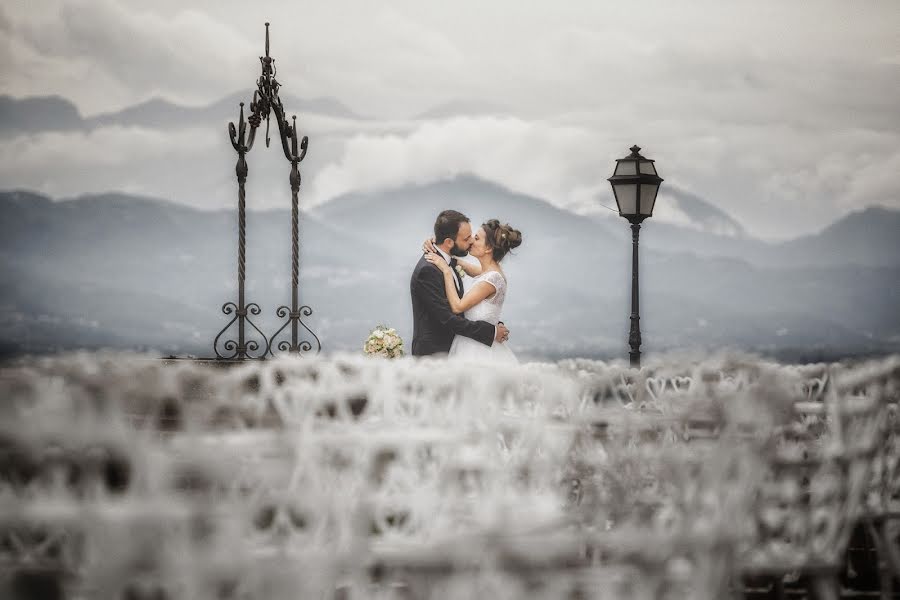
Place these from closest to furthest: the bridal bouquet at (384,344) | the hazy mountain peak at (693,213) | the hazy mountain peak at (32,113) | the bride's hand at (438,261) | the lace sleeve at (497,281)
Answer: the bride's hand at (438,261) < the lace sleeve at (497,281) < the bridal bouquet at (384,344) < the hazy mountain peak at (32,113) < the hazy mountain peak at (693,213)

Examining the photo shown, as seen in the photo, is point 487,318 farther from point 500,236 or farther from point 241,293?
point 241,293

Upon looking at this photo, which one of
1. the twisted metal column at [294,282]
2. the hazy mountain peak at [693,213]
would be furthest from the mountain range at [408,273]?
the twisted metal column at [294,282]

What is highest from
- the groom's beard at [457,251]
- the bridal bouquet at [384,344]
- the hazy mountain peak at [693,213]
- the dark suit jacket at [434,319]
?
the hazy mountain peak at [693,213]

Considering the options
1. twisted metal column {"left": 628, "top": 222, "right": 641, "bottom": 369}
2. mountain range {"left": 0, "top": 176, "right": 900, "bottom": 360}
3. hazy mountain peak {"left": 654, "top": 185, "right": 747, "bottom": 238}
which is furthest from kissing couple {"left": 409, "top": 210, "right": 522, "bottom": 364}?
hazy mountain peak {"left": 654, "top": 185, "right": 747, "bottom": 238}

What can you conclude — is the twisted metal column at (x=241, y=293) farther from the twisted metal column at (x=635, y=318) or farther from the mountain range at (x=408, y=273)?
the mountain range at (x=408, y=273)

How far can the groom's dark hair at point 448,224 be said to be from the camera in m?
5.50

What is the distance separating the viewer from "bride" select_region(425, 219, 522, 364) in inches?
216

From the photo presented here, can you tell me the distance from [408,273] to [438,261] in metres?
4.73

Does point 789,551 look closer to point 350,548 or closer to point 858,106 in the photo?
point 350,548

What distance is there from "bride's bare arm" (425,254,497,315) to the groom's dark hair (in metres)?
0.14

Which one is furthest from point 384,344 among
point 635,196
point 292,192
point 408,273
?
point 408,273

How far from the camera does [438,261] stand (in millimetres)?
5410

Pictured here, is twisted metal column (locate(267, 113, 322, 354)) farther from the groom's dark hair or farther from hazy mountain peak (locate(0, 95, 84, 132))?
hazy mountain peak (locate(0, 95, 84, 132))

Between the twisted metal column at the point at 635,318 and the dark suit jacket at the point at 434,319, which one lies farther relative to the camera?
the twisted metal column at the point at 635,318
